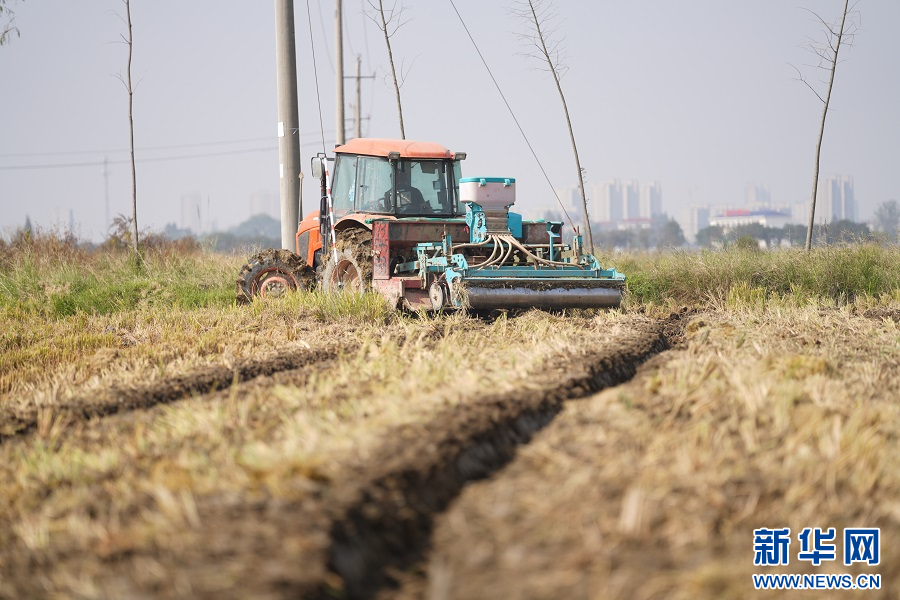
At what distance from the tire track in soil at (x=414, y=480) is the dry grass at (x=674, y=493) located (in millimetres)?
113

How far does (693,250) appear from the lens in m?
16.0

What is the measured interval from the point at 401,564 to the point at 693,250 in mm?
13406

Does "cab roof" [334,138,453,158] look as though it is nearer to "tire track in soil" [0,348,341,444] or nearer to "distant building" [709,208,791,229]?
"tire track in soil" [0,348,341,444]

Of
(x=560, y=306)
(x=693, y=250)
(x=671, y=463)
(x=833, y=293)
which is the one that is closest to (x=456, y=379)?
(x=671, y=463)

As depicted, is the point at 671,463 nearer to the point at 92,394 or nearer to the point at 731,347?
the point at 731,347

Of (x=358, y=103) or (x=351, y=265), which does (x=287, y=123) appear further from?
(x=358, y=103)

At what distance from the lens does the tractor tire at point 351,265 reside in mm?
Answer: 11406

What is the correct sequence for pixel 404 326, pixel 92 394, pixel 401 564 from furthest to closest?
1. pixel 404 326
2. pixel 92 394
3. pixel 401 564

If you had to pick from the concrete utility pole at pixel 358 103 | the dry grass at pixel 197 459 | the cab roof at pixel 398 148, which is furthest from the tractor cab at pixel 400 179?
the concrete utility pole at pixel 358 103

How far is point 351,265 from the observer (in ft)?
39.3

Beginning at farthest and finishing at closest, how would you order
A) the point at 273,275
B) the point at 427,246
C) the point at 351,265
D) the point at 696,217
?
the point at 696,217 < the point at 273,275 < the point at 351,265 < the point at 427,246

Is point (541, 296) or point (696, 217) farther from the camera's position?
point (696, 217)

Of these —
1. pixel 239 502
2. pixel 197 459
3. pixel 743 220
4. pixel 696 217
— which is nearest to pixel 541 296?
pixel 197 459

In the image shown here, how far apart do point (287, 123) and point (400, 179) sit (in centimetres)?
341
